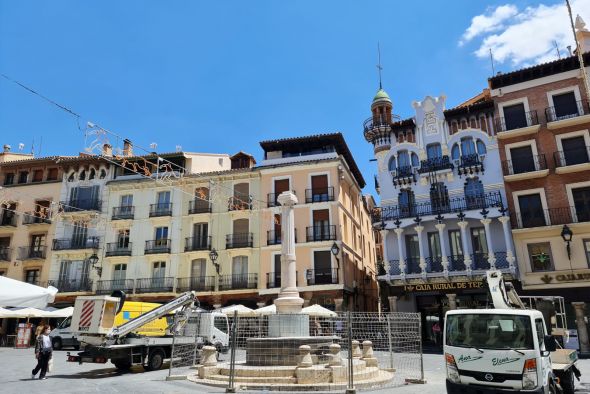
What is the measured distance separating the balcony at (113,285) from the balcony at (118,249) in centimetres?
207

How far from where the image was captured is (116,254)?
34312mm

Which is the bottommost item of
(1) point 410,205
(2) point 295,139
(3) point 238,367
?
(3) point 238,367

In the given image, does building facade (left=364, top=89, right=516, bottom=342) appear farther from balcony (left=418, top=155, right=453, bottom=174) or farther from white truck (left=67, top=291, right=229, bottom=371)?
white truck (left=67, top=291, right=229, bottom=371)

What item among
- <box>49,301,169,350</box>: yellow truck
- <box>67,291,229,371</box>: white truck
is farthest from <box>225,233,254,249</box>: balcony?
<box>67,291,229,371</box>: white truck

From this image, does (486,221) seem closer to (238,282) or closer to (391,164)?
(391,164)

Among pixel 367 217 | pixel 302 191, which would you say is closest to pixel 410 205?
pixel 302 191

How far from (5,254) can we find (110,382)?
3034cm

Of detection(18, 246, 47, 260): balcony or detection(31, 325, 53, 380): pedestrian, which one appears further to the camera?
detection(18, 246, 47, 260): balcony

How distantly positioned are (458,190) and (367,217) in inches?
690

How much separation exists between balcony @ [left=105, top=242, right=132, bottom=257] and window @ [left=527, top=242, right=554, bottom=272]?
2863 centimetres

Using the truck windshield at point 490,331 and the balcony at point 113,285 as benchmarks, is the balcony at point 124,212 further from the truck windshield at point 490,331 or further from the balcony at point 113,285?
the truck windshield at point 490,331

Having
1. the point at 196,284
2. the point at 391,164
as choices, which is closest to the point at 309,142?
the point at 391,164

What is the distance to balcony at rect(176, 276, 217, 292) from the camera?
106 ft

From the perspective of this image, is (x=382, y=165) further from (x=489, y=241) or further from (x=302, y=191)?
(x=489, y=241)
